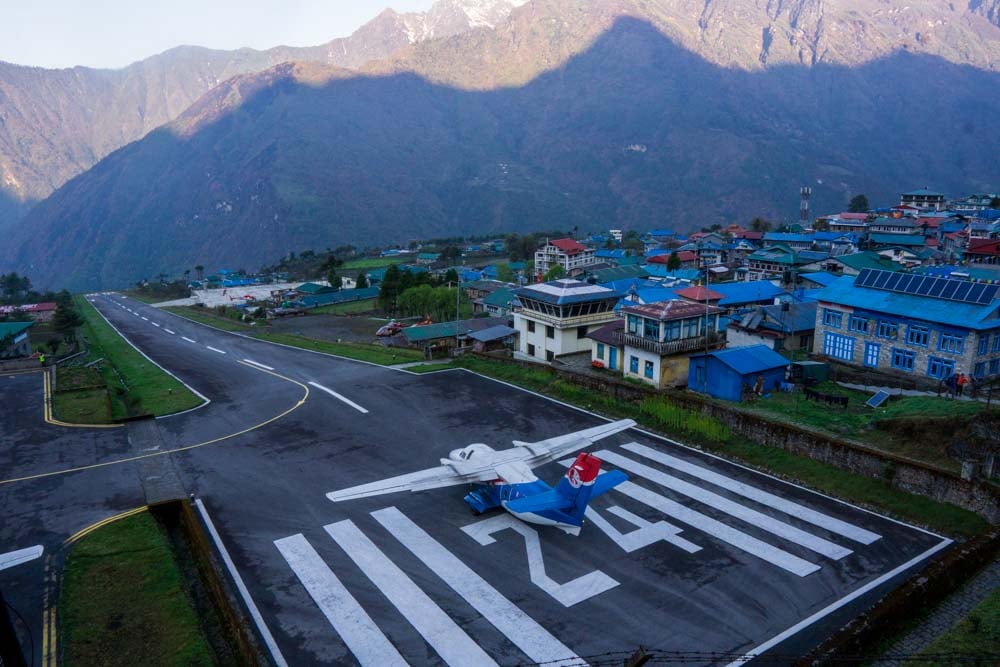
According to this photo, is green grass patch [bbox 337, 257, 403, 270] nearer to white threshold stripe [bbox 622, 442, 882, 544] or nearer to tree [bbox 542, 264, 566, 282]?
tree [bbox 542, 264, 566, 282]

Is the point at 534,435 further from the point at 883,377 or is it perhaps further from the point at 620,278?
the point at 620,278

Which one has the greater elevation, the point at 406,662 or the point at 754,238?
the point at 754,238

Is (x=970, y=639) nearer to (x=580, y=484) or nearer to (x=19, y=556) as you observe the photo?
(x=580, y=484)

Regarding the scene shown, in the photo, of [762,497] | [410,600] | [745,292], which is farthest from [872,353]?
[410,600]

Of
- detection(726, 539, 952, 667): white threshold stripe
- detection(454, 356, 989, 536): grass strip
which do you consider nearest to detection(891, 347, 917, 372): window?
detection(454, 356, 989, 536): grass strip

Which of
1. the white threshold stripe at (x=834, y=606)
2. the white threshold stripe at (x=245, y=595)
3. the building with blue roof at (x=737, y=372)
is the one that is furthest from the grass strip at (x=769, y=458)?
the white threshold stripe at (x=245, y=595)

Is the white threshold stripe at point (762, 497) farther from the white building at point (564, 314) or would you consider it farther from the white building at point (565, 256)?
the white building at point (565, 256)

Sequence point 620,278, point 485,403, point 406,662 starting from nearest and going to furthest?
point 406,662, point 485,403, point 620,278

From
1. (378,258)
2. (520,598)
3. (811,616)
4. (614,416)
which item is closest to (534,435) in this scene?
(614,416)
